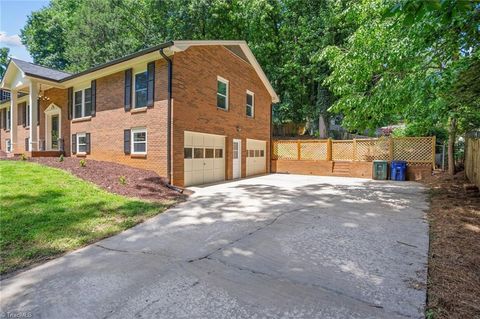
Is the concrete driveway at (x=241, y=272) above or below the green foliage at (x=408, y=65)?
below

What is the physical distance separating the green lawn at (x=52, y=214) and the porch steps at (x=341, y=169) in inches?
435

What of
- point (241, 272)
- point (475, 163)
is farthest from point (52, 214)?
point (475, 163)

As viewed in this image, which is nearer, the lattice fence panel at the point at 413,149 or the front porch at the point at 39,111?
the lattice fence panel at the point at 413,149

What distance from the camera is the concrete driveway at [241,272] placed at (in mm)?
2779

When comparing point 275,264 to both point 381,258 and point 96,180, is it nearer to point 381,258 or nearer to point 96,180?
point 381,258

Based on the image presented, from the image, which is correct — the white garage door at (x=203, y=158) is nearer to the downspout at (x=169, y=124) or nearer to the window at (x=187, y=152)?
the window at (x=187, y=152)

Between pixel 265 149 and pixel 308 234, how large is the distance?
491 inches

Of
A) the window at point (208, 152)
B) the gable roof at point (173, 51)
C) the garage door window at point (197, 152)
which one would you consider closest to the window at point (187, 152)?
the garage door window at point (197, 152)

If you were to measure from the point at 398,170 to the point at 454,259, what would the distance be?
10624mm

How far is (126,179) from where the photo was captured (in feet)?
30.1

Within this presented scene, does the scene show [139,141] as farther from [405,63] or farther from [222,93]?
[405,63]

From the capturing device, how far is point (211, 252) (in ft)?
14.0

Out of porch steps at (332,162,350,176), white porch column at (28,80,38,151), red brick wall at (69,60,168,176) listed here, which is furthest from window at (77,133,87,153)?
porch steps at (332,162,350,176)

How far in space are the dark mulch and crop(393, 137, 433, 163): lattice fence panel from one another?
11.3 meters
